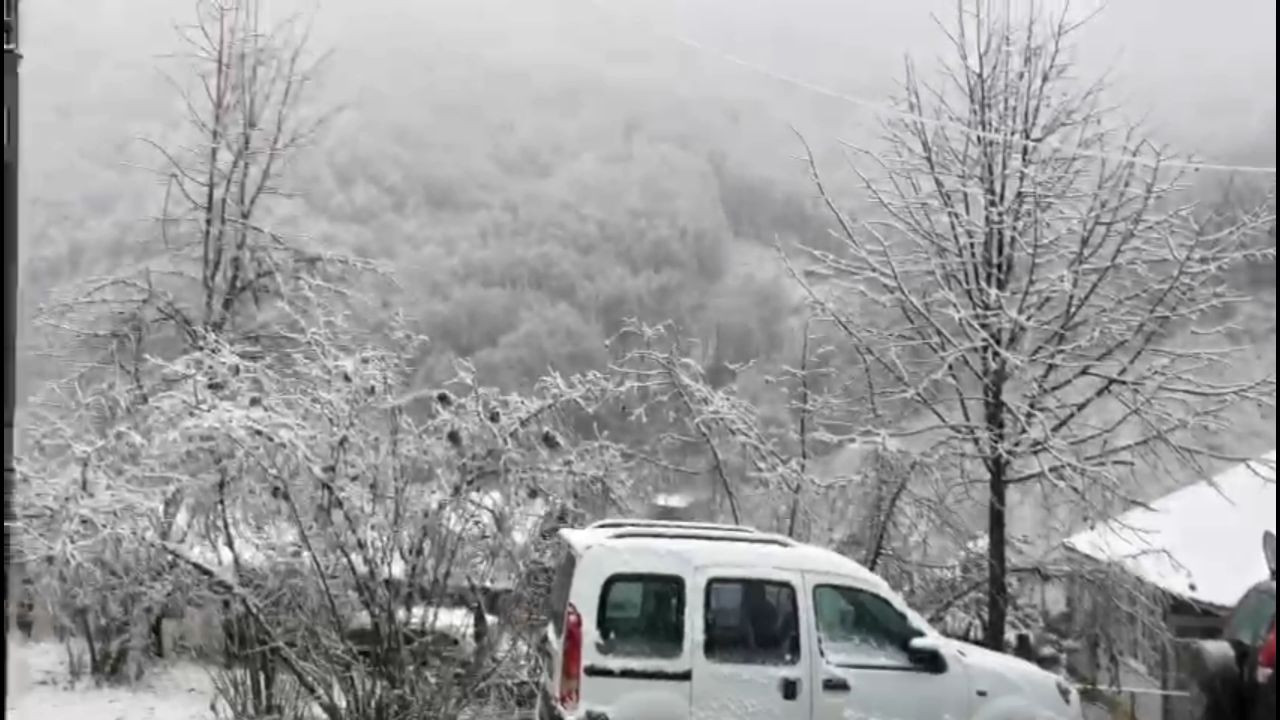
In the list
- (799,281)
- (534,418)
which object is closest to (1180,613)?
(799,281)

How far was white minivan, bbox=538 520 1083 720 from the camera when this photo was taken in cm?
→ 418

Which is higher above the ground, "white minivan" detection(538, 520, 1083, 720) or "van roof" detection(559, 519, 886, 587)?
"van roof" detection(559, 519, 886, 587)

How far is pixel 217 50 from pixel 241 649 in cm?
288

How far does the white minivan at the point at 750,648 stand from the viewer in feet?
13.7

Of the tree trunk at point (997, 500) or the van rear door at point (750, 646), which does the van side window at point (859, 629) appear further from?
the tree trunk at point (997, 500)

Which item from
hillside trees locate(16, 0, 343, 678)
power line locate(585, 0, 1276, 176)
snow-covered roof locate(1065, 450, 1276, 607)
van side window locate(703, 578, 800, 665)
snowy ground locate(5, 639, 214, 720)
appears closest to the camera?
snowy ground locate(5, 639, 214, 720)

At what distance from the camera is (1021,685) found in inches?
173

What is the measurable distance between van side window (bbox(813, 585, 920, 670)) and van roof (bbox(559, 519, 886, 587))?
8 centimetres

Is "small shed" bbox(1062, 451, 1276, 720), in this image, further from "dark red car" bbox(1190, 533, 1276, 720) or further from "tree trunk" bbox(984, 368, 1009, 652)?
"tree trunk" bbox(984, 368, 1009, 652)

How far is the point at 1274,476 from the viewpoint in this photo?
4.50 metres

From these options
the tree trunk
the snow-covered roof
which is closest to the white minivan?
the snow-covered roof

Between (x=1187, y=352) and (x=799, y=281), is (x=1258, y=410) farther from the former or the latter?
(x=799, y=281)

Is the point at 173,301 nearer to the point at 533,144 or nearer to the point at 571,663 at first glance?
the point at 533,144

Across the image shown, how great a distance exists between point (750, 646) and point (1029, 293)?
2352mm
